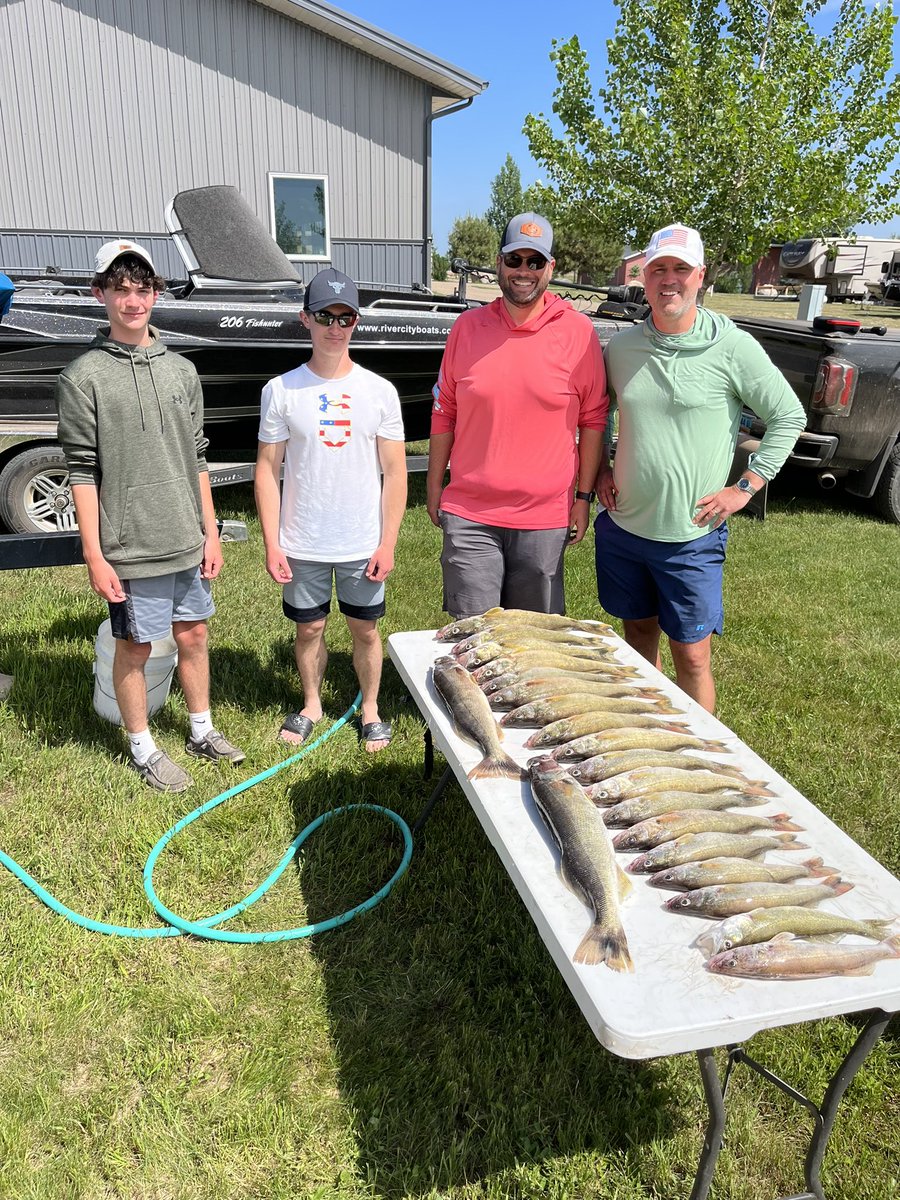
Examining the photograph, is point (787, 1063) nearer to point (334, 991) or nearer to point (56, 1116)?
point (334, 991)

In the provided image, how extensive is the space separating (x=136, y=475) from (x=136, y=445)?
111 mm

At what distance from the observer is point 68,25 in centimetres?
1306

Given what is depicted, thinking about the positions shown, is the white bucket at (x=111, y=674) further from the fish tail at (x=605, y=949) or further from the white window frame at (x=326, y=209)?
the white window frame at (x=326, y=209)

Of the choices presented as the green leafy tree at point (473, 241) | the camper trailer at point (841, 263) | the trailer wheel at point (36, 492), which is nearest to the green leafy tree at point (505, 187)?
the green leafy tree at point (473, 241)

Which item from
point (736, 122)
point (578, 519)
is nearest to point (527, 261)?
point (578, 519)

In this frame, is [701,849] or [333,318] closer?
[701,849]

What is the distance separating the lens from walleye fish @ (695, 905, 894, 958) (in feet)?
5.65

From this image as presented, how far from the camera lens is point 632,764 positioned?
2262mm

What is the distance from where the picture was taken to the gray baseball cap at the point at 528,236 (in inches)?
123

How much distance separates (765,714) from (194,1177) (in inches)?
130

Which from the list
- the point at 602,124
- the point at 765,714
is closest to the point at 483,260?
the point at 602,124

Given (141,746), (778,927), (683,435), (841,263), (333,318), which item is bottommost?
(141,746)

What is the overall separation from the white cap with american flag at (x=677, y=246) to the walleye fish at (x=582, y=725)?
1536 mm

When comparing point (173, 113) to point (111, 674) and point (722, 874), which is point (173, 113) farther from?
point (722, 874)
